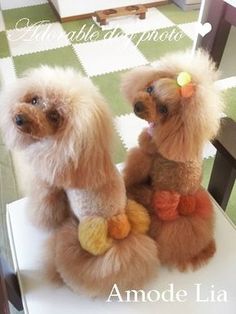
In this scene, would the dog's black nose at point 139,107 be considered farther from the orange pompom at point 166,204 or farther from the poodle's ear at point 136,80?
the orange pompom at point 166,204

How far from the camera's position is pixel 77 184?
54 centimetres

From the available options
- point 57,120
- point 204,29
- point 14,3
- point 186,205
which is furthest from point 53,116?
point 14,3

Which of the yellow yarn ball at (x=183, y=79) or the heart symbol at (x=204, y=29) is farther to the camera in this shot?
the heart symbol at (x=204, y=29)

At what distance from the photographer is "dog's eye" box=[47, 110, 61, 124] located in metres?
0.50

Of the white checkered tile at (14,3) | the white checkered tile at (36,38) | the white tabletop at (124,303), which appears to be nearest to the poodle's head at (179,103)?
the white tabletop at (124,303)

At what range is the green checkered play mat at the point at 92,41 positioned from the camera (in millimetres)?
1835

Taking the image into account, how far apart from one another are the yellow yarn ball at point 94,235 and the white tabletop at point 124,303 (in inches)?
4.0

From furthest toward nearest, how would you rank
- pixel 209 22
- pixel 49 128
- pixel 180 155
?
pixel 209 22, pixel 180 155, pixel 49 128

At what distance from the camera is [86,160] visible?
0.51 m

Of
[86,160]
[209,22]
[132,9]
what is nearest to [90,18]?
[132,9]

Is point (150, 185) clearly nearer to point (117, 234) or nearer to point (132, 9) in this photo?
point (117, 234)

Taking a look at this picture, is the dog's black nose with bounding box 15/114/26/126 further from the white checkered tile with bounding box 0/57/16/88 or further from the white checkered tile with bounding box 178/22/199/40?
the white checkered tile with bounding box 178/22/199/40

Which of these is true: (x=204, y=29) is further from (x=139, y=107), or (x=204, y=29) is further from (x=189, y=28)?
(x=189, y=28)

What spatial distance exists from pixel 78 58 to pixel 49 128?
5.02ft
